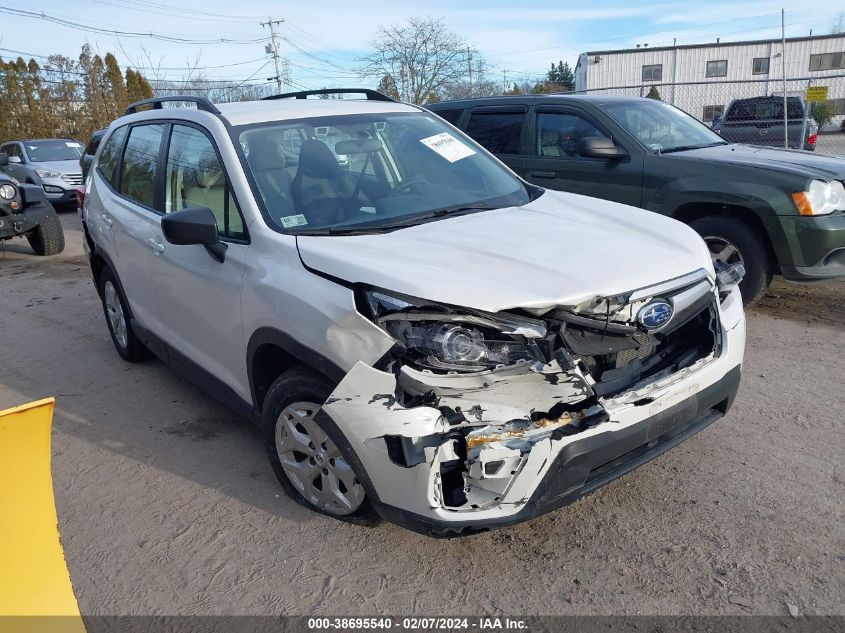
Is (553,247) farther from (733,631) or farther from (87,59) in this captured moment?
(87,59)

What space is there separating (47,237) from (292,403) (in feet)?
28.7

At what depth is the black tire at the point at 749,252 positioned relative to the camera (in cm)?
547

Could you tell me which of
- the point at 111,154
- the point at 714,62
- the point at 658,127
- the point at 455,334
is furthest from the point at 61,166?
the point at 714,62

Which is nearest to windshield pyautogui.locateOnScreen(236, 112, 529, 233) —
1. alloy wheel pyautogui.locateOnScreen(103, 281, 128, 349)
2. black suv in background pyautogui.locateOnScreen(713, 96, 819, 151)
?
alloy wheel pyautogui.locateOnScreen(103, 281, 128, 349)

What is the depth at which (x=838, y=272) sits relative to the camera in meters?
5.26

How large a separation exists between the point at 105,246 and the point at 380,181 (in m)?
2.42

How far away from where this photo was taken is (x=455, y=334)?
247 cm

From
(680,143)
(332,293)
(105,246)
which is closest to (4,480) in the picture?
(332,293)

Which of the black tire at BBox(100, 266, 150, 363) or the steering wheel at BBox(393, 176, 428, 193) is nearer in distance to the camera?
the steering wheel at BBox(393, 176, 428, 193)

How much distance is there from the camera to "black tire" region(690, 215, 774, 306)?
547 centimetres

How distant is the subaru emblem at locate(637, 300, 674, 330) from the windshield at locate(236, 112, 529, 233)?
1.17 meters

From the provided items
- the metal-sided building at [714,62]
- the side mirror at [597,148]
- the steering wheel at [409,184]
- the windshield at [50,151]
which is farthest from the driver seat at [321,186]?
the metal-sided building at [714,62]

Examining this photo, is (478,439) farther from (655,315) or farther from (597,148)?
(597,148)

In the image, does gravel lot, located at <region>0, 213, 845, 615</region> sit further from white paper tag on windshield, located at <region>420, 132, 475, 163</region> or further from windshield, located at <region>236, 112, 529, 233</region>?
white paper tag on windshield, located at <region>420, 132, 475, 163</region>
